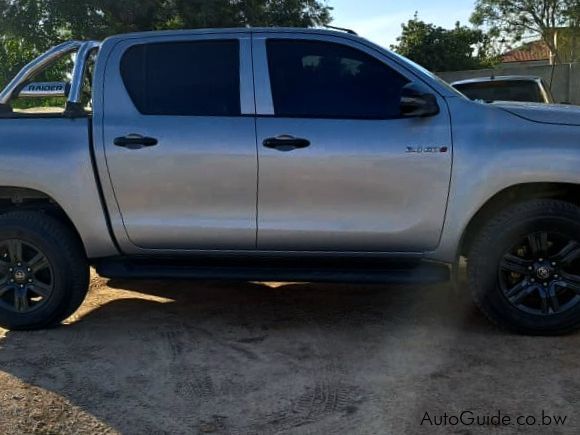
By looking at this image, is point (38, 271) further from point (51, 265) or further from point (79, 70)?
point (79, 70)

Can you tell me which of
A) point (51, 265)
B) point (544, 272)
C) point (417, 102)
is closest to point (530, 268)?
point (544, 272)

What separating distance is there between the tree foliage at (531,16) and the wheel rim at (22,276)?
32505mm

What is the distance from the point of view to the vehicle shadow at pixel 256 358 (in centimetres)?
313

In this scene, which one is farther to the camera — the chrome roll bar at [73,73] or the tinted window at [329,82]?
the chrome roll bar at [73,73]

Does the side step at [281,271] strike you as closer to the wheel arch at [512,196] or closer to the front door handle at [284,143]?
the wheel arch at [512,196]

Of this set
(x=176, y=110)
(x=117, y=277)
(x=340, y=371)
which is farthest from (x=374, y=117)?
(x=117, y=277)

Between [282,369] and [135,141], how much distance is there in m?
1.73

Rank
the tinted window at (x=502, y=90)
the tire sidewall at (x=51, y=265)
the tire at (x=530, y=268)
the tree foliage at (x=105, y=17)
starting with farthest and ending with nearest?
the tree foliage at (x=105, y=17)
the tinted window at (x=502, y=90)
the tire sidewall at (x=51, y=265)
the tire at (x=530, y=268)

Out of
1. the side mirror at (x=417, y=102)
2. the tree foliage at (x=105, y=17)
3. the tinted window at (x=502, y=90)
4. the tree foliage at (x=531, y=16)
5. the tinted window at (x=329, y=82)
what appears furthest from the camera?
the tree foliage at (x=531, y=16)

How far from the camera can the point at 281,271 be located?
13.3ft

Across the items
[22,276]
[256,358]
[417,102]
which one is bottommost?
[256,358]

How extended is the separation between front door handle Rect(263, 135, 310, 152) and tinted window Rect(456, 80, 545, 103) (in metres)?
4.62

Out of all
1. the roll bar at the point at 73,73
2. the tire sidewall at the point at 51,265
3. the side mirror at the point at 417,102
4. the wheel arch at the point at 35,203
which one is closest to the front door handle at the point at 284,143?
the side mirror at the point at 417,102

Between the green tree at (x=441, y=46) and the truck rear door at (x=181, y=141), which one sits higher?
the green tree at (x=441, y=46)
